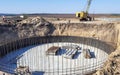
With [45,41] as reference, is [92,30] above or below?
above

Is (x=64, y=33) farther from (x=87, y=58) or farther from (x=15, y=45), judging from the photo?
(x=87, y=58)

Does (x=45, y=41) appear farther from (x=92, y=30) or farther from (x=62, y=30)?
(x=92, y=30)

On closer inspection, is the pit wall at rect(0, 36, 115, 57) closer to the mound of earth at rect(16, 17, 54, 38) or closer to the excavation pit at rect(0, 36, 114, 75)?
the excavation pit at rect(0, 36, 114, 75)

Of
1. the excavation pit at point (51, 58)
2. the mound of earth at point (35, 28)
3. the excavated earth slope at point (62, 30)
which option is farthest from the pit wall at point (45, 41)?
the mound of earth at point (35, 28)

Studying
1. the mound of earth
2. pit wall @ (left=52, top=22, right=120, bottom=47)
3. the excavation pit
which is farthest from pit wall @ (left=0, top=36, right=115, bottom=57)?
the mound of earth

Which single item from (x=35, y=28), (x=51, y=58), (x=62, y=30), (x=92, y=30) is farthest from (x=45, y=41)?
(x=92, y=30)

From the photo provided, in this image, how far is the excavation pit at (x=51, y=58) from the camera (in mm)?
20172

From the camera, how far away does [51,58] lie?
24.0 m

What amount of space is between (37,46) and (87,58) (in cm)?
854

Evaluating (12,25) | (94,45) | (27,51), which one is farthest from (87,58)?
(12,25)

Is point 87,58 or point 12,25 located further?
point 12,25

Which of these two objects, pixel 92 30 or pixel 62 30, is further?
pixel 62 30

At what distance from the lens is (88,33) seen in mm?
35781

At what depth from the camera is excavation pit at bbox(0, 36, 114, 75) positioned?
794 inches
